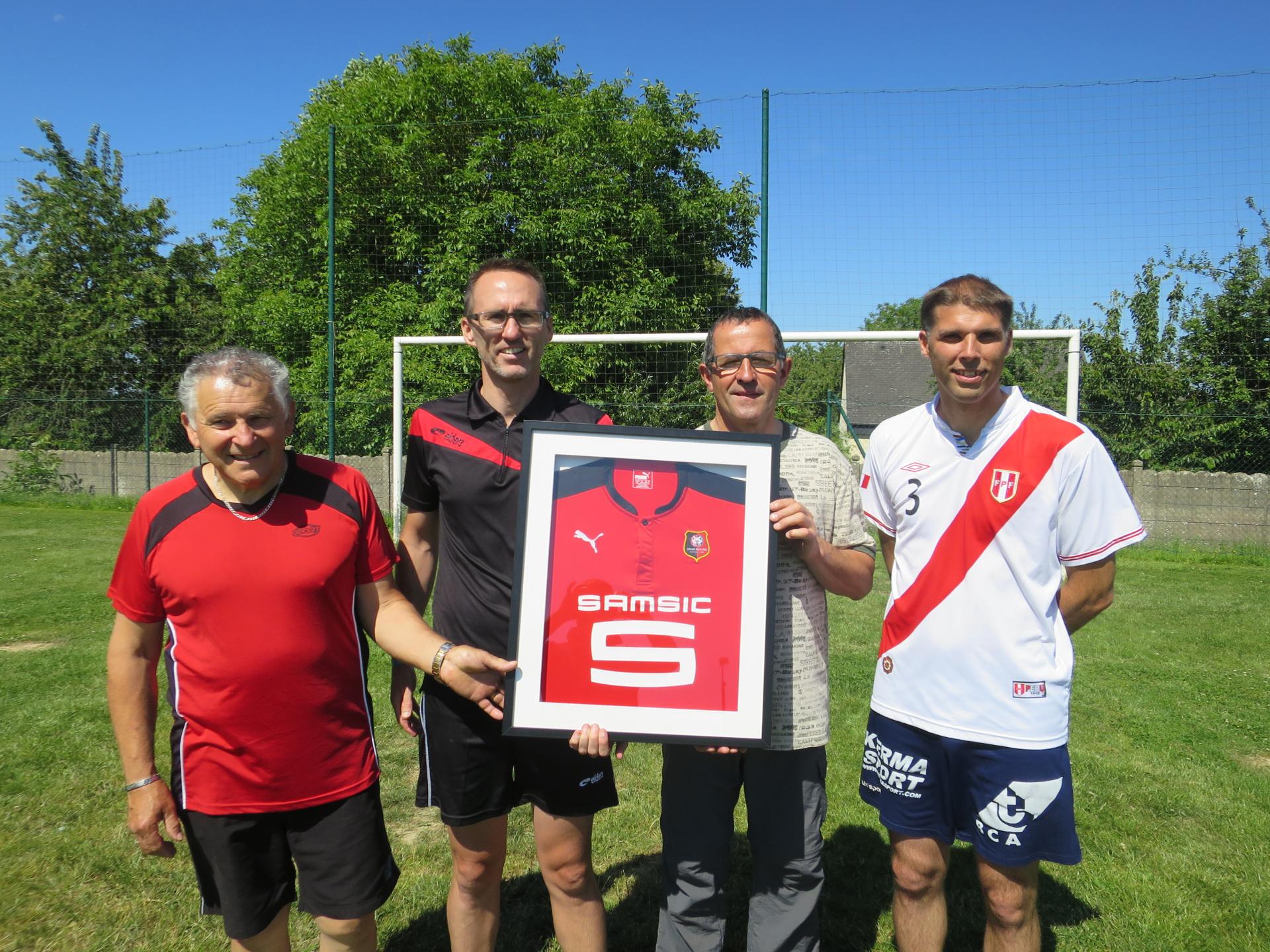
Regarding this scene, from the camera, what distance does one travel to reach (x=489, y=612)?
2410 mm

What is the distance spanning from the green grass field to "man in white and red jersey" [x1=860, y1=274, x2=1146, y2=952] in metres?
0.98

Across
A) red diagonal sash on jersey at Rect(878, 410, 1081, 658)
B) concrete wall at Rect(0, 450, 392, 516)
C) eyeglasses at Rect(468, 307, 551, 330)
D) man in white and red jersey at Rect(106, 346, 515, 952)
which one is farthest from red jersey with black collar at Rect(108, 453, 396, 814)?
concrete wall at Rect(0, 450, 392, 516)

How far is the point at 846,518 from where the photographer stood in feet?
7.82

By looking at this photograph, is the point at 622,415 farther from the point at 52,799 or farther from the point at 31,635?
the point at 52,799

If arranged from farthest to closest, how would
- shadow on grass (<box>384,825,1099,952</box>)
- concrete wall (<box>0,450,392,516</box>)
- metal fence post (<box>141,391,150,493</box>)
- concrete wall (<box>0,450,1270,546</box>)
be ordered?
concrete wall (<box>0,450,392,516</box>) → metal fence post (<box>141,391,150,493</box>) → concrete wall (<box>0,450,1270,546</box>) → shadow on grass (<box>384,825,1099,952</box>)

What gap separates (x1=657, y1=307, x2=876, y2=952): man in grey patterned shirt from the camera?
2309 mm

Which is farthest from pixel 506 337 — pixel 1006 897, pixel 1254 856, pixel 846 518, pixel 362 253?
pixel 362 253

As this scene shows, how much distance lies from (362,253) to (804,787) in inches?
738

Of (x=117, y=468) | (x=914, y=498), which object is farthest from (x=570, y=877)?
(x=117, y=468)

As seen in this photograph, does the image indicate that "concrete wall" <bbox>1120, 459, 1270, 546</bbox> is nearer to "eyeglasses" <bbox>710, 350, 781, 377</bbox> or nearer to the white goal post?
the white goal post

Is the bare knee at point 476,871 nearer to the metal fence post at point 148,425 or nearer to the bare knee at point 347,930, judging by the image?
the bare knee at point 347,930

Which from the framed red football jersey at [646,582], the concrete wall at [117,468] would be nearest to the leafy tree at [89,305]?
the concrete wall at [117,468]

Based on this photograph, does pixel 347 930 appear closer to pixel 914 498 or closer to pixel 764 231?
pixel 914 498

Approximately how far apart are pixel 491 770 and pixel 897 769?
1.14m
